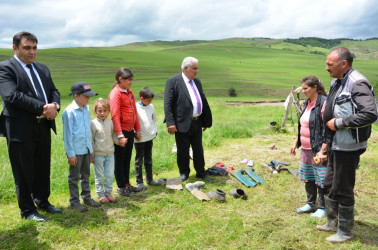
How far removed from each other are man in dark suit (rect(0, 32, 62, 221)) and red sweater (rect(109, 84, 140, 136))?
0.95 m

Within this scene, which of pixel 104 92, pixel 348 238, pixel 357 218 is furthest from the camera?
pixel 104 92

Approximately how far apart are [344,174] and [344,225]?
2.31ft

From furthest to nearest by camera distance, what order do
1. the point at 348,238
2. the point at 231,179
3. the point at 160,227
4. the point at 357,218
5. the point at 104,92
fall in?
the point at 104,92
the point at 231,179
the point at 357,218
the point at 160,227
the point at 348,238

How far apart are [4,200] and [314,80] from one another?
560 centimetres

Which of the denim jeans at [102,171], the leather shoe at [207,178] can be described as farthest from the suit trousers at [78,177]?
the leather shoe at [207,178]

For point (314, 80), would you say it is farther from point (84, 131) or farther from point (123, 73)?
point (84, 131)

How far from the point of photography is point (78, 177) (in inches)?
172

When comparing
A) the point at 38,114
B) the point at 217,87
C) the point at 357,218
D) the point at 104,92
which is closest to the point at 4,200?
the point at 38,114

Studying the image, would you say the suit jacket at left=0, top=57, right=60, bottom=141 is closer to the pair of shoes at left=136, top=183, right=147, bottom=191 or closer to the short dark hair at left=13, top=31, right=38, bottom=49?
the short dark hair at left=13, top=31, right=38, bottom=49

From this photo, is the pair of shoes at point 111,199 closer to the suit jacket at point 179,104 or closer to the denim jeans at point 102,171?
the denim jeans at point 102,171

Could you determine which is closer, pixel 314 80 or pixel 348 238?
pixel 348 238

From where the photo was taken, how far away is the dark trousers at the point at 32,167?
3871 millimetres

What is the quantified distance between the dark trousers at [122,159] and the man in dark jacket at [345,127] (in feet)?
10.5

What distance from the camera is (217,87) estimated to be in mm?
46875
